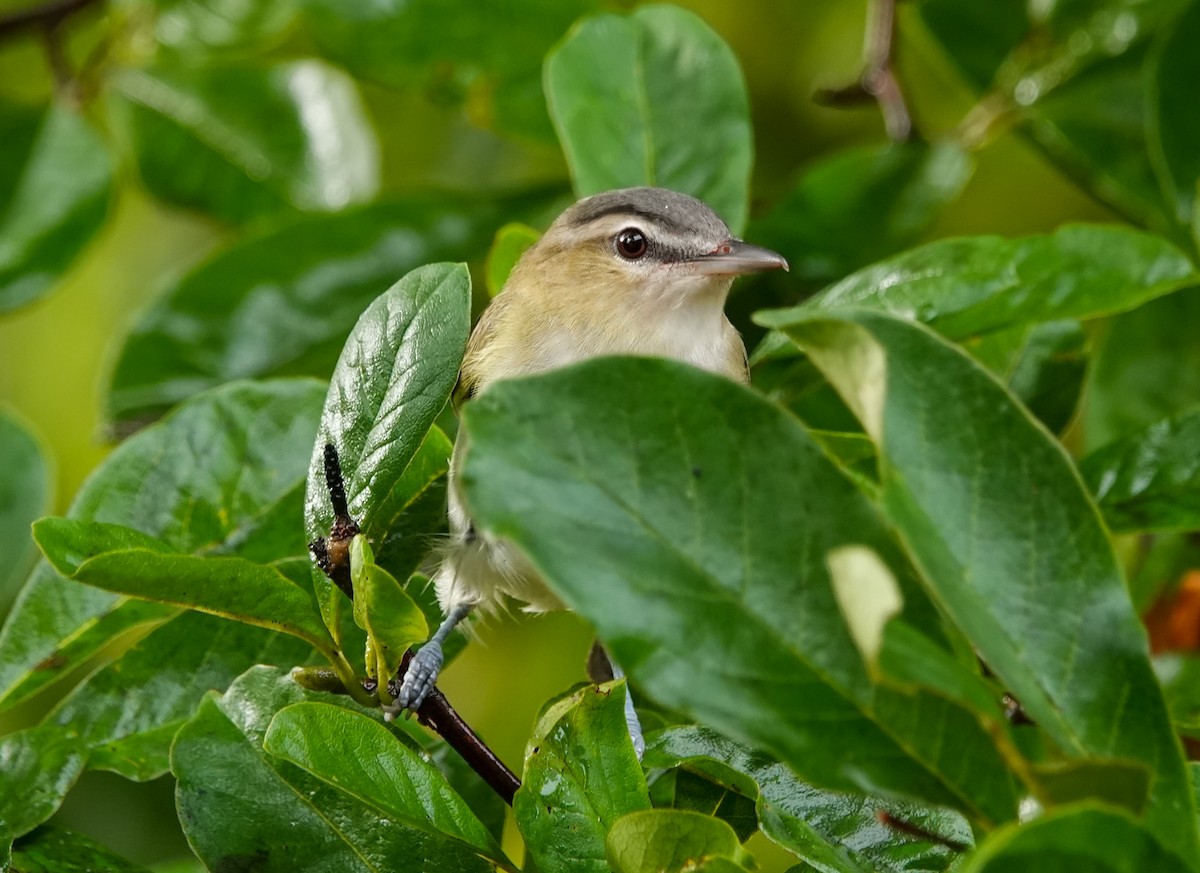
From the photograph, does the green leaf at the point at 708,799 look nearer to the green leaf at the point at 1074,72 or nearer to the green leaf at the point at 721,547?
the green leaf at the point at 721,547

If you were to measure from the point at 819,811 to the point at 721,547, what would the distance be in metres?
0.50

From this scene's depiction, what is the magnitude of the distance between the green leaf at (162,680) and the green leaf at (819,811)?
52 centimetres

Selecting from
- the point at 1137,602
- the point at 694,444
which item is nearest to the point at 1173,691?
the point at 1137,602

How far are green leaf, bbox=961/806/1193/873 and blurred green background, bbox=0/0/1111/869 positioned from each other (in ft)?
7.77

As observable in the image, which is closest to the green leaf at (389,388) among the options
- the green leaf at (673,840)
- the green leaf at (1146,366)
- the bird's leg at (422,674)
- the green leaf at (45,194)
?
the bird's leg at (422,674)

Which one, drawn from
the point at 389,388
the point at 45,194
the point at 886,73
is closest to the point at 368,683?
the point at 389,388

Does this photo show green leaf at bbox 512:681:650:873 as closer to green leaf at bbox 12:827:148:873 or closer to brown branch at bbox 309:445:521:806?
brown branch at bbox 309:445:521:806

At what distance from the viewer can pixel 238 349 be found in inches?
106

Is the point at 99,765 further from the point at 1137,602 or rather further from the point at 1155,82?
the point at 1155,82

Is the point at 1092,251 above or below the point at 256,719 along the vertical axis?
above

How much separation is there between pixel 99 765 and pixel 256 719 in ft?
1.16

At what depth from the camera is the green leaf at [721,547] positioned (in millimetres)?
993

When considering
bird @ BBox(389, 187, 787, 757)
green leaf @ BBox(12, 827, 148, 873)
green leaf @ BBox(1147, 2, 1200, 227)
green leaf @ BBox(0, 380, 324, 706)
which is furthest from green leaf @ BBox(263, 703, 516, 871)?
green leaf @ BBox(1147, 2, 1200, 227)

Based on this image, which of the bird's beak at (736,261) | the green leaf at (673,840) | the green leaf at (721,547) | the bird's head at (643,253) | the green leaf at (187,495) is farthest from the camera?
A: the bird's head at (643,253)
